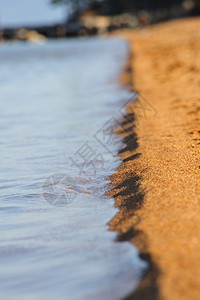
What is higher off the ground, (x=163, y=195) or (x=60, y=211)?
(x=163, y=195)

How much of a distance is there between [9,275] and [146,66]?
11031mm

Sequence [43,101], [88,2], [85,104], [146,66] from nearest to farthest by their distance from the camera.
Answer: [85,104], [43,101], [146,66], [88,2]

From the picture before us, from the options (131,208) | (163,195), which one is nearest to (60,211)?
(131,208)

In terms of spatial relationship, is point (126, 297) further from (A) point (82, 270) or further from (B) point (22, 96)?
(B) point (22, 96)

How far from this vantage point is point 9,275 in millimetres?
2119

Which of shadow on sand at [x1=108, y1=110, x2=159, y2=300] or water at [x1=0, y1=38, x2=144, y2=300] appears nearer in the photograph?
shadow on sand at [x1=108, y1=110, x2=159, y2=300]

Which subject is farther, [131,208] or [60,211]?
[60,211]

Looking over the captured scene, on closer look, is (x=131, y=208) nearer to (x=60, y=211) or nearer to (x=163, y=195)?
(x=163, y=195)

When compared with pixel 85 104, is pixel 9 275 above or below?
above

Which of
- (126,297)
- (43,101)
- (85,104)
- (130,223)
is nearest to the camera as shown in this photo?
(126,297)

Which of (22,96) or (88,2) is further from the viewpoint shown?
(88,2)

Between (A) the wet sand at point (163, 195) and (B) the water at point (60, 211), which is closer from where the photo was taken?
(A) the wet sand at point (163, 195)

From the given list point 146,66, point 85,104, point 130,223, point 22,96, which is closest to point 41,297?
point 130,223

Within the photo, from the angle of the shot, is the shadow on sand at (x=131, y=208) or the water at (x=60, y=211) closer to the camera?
the shadow on sand at (x=131, y=208)
